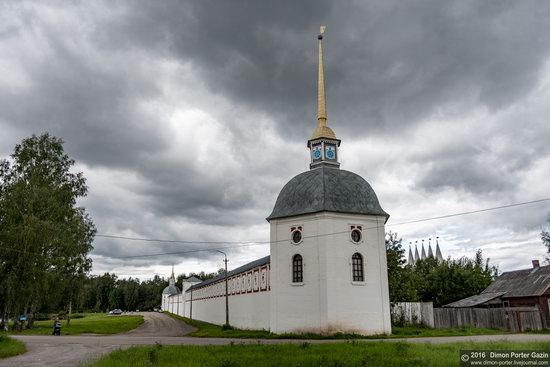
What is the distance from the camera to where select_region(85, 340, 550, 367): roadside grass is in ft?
41.3

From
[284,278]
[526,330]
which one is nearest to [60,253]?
[284,278]

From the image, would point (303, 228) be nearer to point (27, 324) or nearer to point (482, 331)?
point (482, 331)

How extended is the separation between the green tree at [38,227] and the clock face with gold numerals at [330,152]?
2013 cm

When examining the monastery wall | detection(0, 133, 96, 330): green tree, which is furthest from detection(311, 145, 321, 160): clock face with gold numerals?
detection(0, 133, 96, 330): green tree

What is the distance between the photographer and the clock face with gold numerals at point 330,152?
33906mm

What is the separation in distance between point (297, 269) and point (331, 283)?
2741 millimetres

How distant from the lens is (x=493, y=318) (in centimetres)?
3375

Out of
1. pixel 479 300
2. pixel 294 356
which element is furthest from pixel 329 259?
pixel 479 300

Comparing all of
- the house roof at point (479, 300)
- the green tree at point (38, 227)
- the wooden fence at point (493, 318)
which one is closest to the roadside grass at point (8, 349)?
the green tree at point (38, 227)

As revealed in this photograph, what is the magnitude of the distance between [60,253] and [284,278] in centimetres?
1870

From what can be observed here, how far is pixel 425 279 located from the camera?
175 feet

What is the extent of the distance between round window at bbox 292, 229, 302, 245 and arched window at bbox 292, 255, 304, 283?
98 centimetres

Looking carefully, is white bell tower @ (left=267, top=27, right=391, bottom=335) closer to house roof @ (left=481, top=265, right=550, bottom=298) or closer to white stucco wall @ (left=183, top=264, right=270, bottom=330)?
white stucco wall @ (left=183, top=264, right=270, bottom=330)

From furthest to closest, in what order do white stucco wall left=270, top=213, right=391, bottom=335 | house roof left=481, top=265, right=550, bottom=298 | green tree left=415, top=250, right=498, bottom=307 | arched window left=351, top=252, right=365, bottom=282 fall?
1. green tree left=415, top=250, right=498, bottom=307
2. house roof left=481, top=265, right=550, bottom=298
3. arched window left=351, top=252, right=365, bottom=282
4. white stucco wall left=270, top=213, right=391, bottom=335
